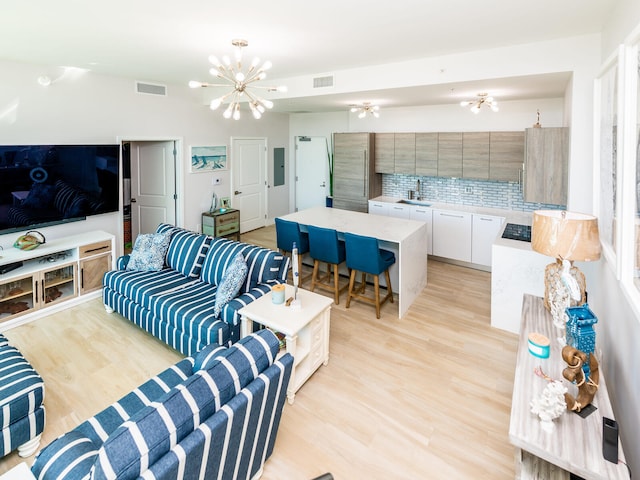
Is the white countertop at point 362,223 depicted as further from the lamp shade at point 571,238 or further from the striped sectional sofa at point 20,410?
the striped sectional sofa at point 20,410

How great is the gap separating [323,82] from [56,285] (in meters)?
3.98

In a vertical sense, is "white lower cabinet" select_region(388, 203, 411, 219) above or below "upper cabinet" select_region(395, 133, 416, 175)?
below

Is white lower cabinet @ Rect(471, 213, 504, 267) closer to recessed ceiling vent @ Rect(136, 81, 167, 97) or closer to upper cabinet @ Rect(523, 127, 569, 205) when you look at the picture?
upper cabinet @ Rect(523, 127, 569, 205)

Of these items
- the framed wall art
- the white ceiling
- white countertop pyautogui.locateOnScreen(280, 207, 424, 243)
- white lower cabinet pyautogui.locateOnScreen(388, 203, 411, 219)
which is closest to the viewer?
the white ceiling

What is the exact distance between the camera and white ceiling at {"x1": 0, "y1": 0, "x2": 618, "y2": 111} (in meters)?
2.52

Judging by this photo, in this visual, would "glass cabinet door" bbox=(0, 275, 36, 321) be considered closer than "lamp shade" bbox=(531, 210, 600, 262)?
No

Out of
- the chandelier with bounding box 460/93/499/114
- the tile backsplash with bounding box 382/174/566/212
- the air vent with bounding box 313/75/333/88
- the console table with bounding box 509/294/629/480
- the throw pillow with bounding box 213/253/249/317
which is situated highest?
the air vent with bounding box 313/75/333/88

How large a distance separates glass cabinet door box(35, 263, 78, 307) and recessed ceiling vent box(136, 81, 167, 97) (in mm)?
2660

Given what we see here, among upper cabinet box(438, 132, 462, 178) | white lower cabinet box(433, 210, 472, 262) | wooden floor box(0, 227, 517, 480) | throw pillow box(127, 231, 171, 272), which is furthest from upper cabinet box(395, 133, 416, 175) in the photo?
throw pillow box(127, 231, 171, 272)

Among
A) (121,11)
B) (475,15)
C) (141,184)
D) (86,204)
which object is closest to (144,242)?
(86,204)

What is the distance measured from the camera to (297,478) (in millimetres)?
2205

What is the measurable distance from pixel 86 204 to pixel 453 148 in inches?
207

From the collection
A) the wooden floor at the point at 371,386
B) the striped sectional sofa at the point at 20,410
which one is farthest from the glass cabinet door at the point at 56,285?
the striped sectional sofa at the point at 20,410

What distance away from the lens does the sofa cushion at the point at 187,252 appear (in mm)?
3979
